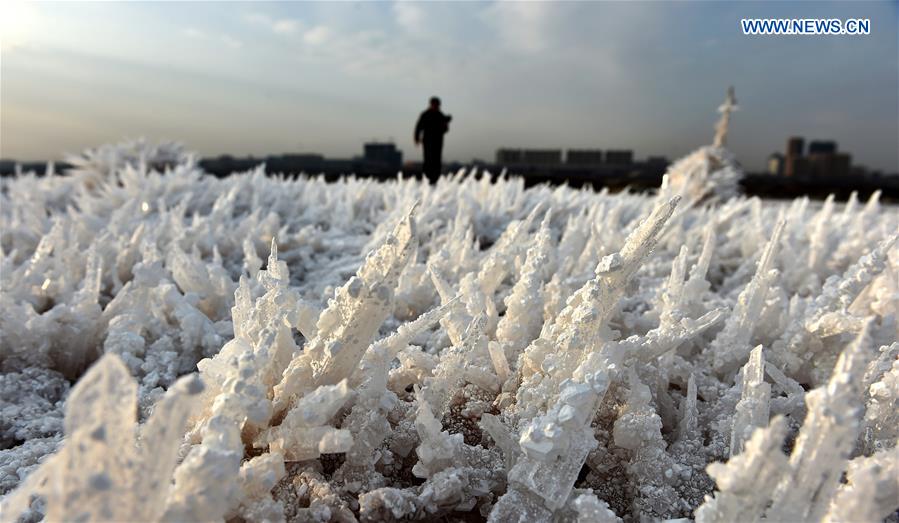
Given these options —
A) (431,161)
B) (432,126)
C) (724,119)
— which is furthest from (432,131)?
(724,119)

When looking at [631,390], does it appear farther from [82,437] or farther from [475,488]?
[82,437]

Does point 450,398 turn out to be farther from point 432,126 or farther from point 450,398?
point 432,126

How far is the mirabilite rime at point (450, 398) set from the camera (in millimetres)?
709

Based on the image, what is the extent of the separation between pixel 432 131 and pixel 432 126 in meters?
0.07

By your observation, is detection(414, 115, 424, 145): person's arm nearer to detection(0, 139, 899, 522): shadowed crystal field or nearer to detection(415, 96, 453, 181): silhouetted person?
detection(415, 96, 453, 181): silhouetted person

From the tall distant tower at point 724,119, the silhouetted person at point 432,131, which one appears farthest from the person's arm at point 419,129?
the tall distant tower at point 724,119

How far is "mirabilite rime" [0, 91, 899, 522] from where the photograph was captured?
709 millimetres

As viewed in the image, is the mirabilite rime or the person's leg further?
the person's leg

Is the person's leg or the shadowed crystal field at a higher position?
the person's leg

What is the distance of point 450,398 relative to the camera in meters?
1.20

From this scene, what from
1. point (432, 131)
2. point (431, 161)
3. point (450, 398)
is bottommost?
point (450, 398)

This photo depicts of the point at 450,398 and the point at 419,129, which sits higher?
the point at 419,129

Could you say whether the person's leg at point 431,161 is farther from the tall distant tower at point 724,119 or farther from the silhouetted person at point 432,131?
the tall distant tower at point 724,119

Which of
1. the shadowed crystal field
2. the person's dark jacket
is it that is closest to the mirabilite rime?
the shadowed crystal field
